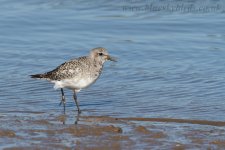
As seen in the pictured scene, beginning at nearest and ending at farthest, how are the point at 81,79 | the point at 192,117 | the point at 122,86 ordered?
the point at 192,117
the point at 81,79
the point at 122,86

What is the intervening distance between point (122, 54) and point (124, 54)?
0.04 meters

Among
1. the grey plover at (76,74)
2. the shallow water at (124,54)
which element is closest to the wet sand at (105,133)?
the shallow water at (124,54)

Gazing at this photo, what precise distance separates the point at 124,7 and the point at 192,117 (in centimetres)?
900

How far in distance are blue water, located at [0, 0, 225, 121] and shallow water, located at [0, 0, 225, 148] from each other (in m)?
0.02

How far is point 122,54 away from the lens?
45.6ft

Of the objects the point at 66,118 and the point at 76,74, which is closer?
the point at 66,118

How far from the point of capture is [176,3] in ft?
61.6

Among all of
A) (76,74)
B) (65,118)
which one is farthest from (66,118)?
(76,74)

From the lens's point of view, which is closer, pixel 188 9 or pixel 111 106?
pixel 111 106

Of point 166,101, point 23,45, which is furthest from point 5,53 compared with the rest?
point 166,101

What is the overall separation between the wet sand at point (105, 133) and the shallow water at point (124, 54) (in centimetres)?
11

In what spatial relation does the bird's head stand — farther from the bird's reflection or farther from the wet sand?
the wet sand

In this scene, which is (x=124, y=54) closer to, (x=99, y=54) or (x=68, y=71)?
(x=99, y=54)

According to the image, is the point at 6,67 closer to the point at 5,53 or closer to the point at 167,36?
the point at 5,53
